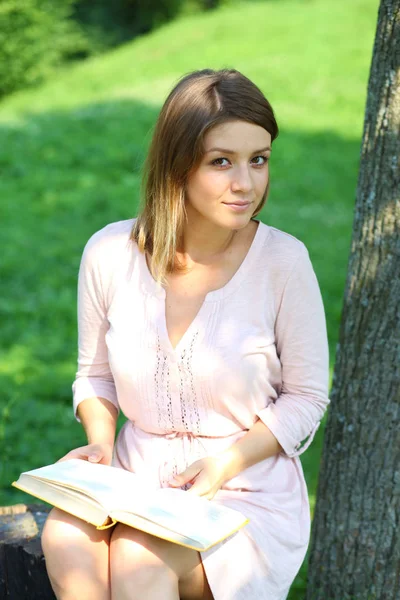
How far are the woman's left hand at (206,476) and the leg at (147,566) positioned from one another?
0.56ft

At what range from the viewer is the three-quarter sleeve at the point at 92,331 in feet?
8.34

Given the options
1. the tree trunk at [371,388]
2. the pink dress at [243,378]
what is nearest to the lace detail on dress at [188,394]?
the pink dress at [243,378]

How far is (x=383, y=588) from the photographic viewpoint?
2846mm

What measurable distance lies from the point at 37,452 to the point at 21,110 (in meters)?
8.98

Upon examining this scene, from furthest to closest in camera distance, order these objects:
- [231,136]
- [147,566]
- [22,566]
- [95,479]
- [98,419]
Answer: [22,566]
[98,419]
[231,136]
[95,479]
[147,566]

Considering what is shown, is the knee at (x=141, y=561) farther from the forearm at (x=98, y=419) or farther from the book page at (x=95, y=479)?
the forearm at (x=98, y=419)

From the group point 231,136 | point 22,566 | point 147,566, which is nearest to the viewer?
point 147,566

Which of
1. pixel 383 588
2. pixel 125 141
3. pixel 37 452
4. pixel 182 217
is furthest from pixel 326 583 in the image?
pixel 125 141

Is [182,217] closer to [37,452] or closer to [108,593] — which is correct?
[108,593]

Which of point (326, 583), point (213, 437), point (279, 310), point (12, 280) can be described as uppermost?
point (279, 310)

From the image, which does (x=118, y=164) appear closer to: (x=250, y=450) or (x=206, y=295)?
(x=206, y=295)

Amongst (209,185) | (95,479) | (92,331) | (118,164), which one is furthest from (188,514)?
(118,164)

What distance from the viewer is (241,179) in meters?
2.31

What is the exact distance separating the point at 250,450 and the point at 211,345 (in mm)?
291
